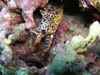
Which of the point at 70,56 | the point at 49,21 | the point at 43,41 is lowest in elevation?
the point at 43,41

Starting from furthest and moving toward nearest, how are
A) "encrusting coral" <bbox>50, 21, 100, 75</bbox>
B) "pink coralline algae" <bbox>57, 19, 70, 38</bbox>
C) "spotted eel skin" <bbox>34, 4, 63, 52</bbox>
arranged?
"pink coralline algae" <bbox>57, 19, 70, 38</bbox>
"spotted eel skin" <bbox>34, 4, 63, 52</bbox>
"encrusting coral" <bbox>50, 21, 100, 75</bbox>

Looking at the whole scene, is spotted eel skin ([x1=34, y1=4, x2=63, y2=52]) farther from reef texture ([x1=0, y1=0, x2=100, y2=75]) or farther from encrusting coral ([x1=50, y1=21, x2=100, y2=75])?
encrusting coral ([x1=50, y1=21, x2=100, y2=75])

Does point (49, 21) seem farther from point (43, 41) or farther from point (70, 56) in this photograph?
point (70, 56)

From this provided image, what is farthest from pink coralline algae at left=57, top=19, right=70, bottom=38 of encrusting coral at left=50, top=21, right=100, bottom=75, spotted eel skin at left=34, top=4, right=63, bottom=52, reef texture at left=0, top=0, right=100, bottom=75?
encrusting coral at left=50, top=21, right=100, bottom=75

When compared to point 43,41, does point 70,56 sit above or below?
above

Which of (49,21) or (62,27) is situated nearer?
(49,21)

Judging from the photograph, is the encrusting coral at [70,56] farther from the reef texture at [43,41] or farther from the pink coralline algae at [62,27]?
the pink coralline algae at [62,27]

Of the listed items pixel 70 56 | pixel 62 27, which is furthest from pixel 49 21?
pixel 70 56

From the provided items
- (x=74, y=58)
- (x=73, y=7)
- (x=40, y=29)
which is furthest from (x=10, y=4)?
(x=74, y=58)
